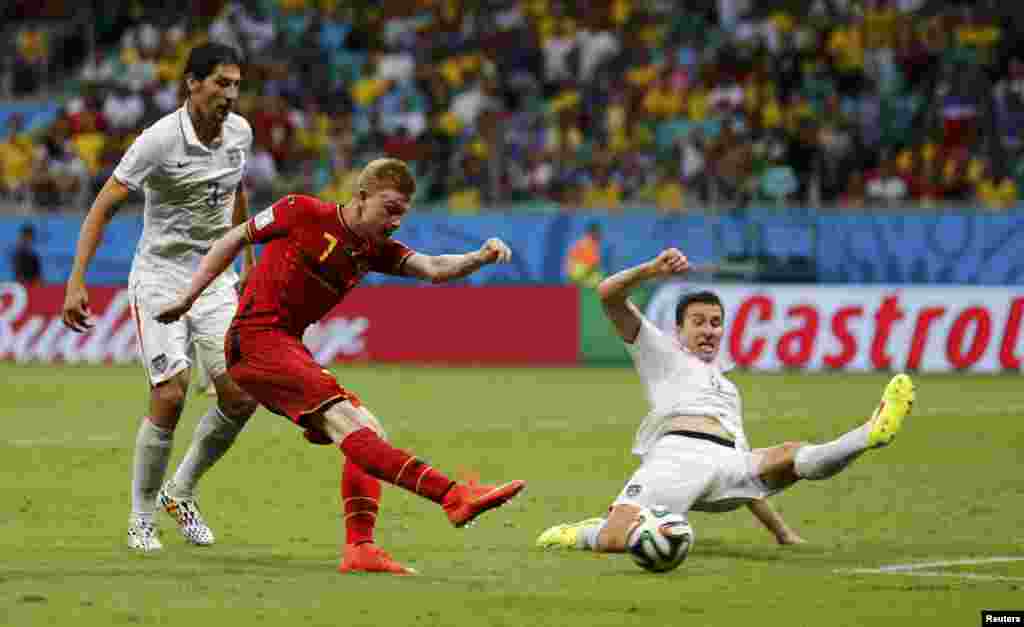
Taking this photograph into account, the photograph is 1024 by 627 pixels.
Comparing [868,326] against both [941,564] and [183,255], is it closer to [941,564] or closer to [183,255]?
[183,255]

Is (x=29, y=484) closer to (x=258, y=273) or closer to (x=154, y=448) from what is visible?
(x=154, y=448)

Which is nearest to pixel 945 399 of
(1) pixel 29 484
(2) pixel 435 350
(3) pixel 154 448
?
(2) pixel 435 350

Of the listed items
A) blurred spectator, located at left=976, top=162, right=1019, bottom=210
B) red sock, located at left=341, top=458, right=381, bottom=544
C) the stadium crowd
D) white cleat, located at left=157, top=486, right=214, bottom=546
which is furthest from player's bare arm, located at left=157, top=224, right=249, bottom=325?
blurred spectator, located at left=976, top=162, right=1019, bottom=210

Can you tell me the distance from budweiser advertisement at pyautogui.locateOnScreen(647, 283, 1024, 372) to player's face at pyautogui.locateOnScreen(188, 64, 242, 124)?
1457 centimetres

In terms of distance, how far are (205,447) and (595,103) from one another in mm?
20235

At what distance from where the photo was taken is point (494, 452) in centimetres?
1459

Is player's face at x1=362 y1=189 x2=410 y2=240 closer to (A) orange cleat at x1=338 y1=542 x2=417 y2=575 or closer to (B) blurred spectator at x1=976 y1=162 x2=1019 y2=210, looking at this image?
(A) orange cleat at x1=338 y1=542 x2=417 y2=575

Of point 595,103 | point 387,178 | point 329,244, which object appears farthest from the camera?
point 595,103

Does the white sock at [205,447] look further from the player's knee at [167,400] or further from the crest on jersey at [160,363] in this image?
the crest on jersey at [160,363]

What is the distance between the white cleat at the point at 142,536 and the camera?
9406 millimetres

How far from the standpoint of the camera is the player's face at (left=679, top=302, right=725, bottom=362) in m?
9.45

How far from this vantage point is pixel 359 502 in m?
8.59

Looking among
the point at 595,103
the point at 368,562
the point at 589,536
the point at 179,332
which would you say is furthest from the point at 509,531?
the point at 595,103

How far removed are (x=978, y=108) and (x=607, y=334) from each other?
20.6ft
